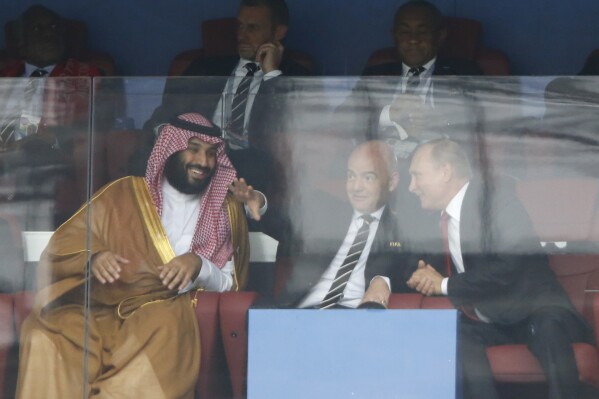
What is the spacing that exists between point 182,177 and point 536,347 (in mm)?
1254

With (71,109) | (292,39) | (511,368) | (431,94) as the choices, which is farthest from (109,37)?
(511,368)

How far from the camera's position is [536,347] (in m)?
4.36

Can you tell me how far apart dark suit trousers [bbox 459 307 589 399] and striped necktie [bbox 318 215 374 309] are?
39 centimetres

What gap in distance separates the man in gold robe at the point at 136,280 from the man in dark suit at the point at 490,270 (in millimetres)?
596

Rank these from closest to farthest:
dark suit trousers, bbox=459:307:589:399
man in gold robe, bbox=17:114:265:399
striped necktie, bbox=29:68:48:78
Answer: dark suit trousers, bbox=459:307:589:399
man in gold robe, bbox=17:114:265:399
striped necktie, bbox=29:68:48:78

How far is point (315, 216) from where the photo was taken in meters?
4.45

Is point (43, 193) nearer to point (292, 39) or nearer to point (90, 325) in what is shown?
point (90, 325)

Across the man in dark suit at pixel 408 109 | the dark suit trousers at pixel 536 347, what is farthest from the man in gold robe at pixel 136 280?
the dark suit trousers at pixel 536 347

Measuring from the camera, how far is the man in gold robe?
14.6ft

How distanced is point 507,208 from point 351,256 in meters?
0.52

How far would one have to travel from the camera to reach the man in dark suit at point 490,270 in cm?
438

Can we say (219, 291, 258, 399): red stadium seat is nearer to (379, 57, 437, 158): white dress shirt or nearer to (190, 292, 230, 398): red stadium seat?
(190, 292, 230, 398): red stadium seat

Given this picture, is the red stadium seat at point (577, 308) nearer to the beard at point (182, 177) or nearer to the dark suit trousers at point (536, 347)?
the dark suit trousers at point (536, 347)

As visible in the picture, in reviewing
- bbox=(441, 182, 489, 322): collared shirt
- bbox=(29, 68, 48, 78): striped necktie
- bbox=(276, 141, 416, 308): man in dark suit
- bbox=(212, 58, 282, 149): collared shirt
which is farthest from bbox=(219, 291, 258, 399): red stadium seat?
bbox=(29, 68, 48, 78): striped necktie
